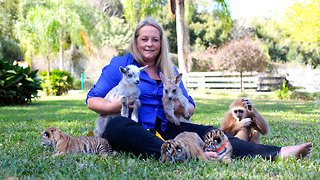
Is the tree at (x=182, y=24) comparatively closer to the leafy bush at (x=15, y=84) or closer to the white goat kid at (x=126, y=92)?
the leafy bush at (x=15, y=84)

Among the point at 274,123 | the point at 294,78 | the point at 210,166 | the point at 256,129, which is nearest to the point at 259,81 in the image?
the point at 294,78

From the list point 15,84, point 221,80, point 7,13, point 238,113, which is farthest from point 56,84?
point 238,113

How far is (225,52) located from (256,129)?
15.9 meters

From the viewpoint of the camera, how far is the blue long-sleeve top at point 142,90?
3.59m

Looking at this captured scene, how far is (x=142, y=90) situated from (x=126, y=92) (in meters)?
0.24

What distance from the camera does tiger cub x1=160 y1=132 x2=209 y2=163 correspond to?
109 inches

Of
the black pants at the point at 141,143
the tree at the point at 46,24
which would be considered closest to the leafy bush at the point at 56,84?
the tree at the point at 46,24

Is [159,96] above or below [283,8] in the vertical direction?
below

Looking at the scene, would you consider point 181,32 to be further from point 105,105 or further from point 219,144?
point 219,144

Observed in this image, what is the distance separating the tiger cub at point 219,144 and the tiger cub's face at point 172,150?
346mm

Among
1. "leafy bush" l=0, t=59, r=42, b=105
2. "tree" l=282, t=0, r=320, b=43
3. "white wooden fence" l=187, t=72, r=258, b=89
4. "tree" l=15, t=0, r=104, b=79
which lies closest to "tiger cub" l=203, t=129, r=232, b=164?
"leafy bush" l=0, t=59, r=42, b=105

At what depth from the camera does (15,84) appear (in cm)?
999

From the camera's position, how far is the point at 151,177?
2461 millimetres

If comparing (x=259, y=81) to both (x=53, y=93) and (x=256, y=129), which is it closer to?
(x=53, y=93)
